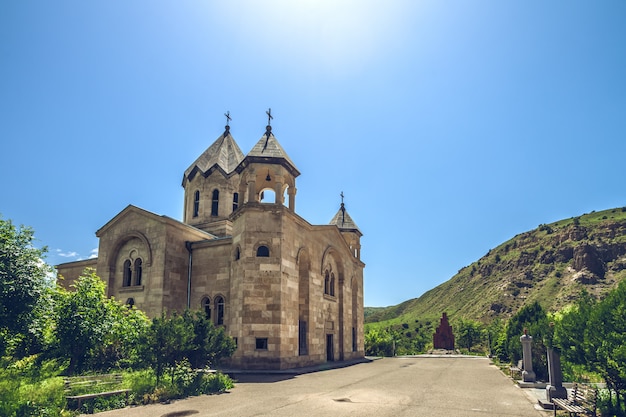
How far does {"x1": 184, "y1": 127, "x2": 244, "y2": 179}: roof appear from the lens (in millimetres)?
29516

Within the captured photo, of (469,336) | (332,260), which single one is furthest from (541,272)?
(332,260)

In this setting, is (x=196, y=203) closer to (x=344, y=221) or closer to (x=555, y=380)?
(x=344, y=221)

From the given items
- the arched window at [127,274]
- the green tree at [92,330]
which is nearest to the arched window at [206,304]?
the arched window at [127,274]

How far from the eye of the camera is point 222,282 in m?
22.5

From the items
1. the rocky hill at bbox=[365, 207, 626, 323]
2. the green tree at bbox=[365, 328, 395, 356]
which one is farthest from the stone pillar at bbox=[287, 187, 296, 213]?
the rocky hill at bbox=[365, 207, 626, 323]

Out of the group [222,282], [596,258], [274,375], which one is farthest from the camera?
[596,258]

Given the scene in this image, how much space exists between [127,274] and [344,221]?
16921 mm

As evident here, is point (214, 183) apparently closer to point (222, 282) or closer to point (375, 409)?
point (222, 282)

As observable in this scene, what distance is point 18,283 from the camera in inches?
456

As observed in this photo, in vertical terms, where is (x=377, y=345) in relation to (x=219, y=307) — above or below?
below

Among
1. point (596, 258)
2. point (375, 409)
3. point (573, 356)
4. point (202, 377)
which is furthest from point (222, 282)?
point (596, 258)

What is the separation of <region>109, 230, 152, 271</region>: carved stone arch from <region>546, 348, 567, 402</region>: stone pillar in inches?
730

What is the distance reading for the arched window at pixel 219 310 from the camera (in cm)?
2241

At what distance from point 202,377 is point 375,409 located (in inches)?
248
